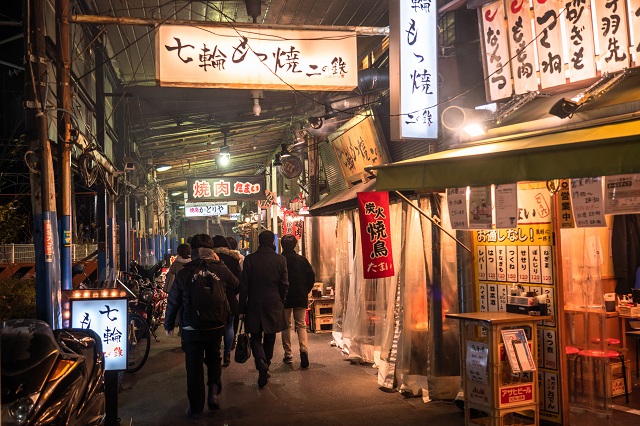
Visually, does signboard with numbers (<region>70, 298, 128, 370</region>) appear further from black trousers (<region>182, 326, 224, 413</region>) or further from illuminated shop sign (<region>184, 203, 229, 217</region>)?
illuminated shop sign (<region>184, 203, 229, 217</region>)

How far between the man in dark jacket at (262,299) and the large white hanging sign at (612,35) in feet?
19.8

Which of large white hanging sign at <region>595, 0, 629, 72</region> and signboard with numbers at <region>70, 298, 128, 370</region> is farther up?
large white hanging sign at <region>595, 0, 629, 72</region>

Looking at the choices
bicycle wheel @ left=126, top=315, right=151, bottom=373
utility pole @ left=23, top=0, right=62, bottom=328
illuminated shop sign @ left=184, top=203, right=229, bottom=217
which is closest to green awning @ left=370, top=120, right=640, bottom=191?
utility pole @ left=23, top=0, right=62, bottom=328

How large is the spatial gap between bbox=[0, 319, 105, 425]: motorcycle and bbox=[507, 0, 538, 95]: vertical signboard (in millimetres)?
6944

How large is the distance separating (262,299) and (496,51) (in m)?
5.59

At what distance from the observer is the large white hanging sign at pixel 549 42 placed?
27.3 ft

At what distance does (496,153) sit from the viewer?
649 centimetres

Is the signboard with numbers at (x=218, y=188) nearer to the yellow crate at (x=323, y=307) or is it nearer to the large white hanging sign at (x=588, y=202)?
the yellow crate at (x=323, y=307)

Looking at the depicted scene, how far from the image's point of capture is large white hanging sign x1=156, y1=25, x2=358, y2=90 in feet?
33.2

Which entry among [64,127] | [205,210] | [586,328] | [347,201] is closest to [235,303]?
[347,201]

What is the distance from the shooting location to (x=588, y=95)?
299 inches

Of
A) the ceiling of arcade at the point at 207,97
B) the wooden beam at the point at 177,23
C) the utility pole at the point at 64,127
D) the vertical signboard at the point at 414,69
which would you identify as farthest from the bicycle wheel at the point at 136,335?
the vertical signboard at the point at 414,69

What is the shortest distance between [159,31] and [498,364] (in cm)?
739

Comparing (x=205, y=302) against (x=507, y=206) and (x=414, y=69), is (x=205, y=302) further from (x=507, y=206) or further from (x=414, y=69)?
(x=414, y=69)
